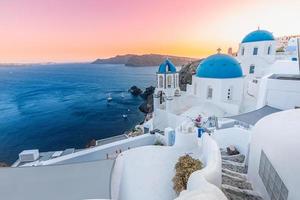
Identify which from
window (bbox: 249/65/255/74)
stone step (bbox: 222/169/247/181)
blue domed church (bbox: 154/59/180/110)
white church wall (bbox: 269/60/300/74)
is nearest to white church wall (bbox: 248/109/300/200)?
stone step (bbox: 222/169/247/181)

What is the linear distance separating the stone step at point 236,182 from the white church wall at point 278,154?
18 centimetres

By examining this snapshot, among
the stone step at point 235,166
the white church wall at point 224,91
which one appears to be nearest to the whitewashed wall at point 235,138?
the stone step at point 235,166

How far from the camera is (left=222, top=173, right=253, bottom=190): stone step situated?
198 inches

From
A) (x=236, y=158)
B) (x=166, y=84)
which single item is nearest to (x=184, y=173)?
(x=236, y=158)

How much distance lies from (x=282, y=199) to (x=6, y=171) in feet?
26.8

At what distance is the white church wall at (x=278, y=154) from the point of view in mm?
3296

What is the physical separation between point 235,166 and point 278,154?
3076 millimetres

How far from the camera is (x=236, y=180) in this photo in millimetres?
5430

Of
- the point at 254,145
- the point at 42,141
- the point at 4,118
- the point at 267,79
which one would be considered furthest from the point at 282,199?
the point at 4,118

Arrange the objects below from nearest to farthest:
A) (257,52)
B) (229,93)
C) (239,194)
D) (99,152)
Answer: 1. (239,194)
2. (99,152)
3. (229,93)
4. (257,52)

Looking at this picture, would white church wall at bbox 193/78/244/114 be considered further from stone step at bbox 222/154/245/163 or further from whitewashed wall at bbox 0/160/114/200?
whitewashed wall at bbox 0/160/114/200

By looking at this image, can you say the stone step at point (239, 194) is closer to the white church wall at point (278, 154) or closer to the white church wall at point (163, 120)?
the white church wall at point (278, 154)

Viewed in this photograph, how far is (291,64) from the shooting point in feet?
39.7

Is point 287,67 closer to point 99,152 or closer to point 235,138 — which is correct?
point 235,138
